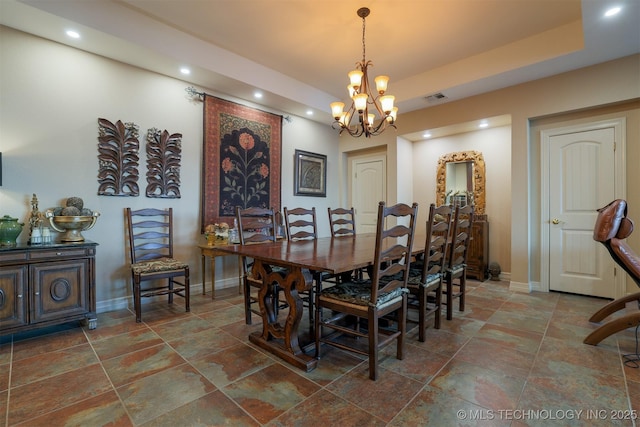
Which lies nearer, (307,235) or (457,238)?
(457,238)

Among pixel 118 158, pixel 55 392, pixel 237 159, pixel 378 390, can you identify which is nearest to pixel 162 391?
pixel 55 392

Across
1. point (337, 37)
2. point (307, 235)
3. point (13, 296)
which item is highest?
point (337, 37)

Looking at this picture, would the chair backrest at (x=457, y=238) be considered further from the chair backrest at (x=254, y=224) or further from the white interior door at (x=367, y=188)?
the white interior door at (x=367, y=188)

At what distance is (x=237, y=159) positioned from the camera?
161 inches

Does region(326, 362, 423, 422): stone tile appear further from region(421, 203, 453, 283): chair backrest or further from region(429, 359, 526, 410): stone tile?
region(421, 203, 453, 283): chair backrest

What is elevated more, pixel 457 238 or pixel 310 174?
pixel 310 174

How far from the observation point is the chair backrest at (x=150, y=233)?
10.2 ft

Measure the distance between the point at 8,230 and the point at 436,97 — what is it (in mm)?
4910

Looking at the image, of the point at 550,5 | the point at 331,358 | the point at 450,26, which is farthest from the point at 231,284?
A: the point at 550,5

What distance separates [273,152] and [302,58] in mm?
1402

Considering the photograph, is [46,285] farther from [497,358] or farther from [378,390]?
[497,358]

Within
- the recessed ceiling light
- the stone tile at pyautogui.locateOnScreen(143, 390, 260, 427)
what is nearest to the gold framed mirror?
the recessed ceiling light

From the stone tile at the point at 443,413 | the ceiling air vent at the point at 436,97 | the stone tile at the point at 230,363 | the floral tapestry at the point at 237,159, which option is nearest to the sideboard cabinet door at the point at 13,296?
the stone tile at the point at 230,363

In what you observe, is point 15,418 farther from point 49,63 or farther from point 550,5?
point 550,5
